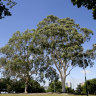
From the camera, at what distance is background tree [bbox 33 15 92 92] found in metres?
35.4

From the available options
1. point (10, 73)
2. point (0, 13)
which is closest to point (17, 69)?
point (10, 73)

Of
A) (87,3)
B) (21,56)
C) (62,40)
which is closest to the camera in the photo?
(87,3)

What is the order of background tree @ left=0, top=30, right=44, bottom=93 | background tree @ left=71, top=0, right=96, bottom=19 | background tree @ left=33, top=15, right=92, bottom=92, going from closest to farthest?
1. background tree @ left=71, top=0, right=96, bottom=19
2. background tree @ left=33, top=15, right=92, bottom=92
3. background tree @ left=0, top=30, right=44, bottom=93

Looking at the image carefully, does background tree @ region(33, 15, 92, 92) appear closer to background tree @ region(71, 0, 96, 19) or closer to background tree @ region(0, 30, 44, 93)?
background tree @ region(0, 30, 44, 93)

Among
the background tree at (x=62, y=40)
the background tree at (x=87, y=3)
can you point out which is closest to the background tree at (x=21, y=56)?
the background tree at (x=62, y=40)

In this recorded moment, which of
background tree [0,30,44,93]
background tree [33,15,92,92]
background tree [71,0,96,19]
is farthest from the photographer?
background tree [0,30,44,93]

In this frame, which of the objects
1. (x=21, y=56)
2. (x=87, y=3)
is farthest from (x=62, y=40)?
(x=87, y=3)

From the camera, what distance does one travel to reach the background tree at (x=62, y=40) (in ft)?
116

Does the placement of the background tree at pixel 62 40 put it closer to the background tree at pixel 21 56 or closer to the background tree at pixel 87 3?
the background tree at pixel 21 56

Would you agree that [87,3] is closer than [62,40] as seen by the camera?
Yes

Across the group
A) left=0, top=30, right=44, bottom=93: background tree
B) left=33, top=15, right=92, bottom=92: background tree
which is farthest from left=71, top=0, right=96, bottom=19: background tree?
left=0, top=30, right=44, bottom=93: background tree

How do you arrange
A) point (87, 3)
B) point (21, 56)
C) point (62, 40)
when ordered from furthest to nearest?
1. point (21, 56)
2. point (62, 40)
3. point (87, 3)

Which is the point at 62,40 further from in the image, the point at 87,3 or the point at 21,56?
the point at 87,3

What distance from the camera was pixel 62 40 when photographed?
3684 cm
